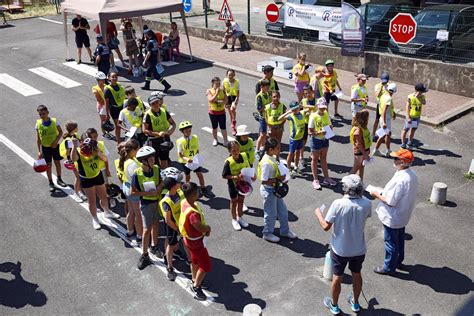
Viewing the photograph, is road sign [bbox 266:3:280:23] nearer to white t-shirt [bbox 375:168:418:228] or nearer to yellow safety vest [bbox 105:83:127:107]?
yellow safety vest [bbox 105:83:127:107]

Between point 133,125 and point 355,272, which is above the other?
point 133,125

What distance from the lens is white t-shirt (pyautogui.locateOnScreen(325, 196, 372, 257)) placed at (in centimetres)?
586

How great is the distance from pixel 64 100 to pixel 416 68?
11315 mm

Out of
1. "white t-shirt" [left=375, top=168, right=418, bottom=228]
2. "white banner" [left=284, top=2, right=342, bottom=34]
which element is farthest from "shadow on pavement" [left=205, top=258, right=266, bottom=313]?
"white banner" [left=284, top=2, right=342, bottom=34]

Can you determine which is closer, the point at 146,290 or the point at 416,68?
the point at 146,290

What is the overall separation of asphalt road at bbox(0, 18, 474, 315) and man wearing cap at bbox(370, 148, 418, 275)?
24.8 inches

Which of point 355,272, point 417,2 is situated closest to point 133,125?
point 355,272

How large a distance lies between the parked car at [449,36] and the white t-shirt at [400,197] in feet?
32.3

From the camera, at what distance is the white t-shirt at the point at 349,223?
5855mm

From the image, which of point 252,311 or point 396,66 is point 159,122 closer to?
point 252,311

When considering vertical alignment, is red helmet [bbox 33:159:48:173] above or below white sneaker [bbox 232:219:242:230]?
above

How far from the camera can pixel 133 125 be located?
10016mm

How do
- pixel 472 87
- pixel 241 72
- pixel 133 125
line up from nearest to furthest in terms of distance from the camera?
pixel 133 125
pixel 472 87
pixel 241 72

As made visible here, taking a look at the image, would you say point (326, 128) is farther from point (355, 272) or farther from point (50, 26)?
point (50, 26)
